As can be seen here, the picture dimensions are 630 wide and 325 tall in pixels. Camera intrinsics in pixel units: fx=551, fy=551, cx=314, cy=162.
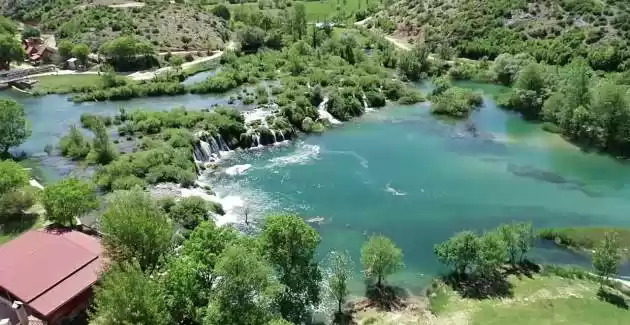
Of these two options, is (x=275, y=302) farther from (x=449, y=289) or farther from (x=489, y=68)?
(x=489, y=68)

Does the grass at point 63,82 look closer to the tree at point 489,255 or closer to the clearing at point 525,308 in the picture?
the clearing at point 525,308

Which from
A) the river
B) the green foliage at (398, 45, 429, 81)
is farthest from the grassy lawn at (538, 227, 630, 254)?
the green foliage at (398, 45, 429, 81)

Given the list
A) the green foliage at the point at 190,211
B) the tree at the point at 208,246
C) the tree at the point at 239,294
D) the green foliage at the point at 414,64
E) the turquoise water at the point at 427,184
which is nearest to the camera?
the tree at the point at 239,294

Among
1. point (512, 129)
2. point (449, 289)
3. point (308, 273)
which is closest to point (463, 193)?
point (449, 289)

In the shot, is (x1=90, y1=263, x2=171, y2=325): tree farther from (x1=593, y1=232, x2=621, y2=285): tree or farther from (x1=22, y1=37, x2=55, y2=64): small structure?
(x1=22, y1=37, x2=55, y2=64): small structure

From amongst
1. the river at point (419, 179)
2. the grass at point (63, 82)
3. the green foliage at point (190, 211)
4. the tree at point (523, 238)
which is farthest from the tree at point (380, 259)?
the grass at point (63, 82)

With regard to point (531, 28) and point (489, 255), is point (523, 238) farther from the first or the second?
point (531, 28)
